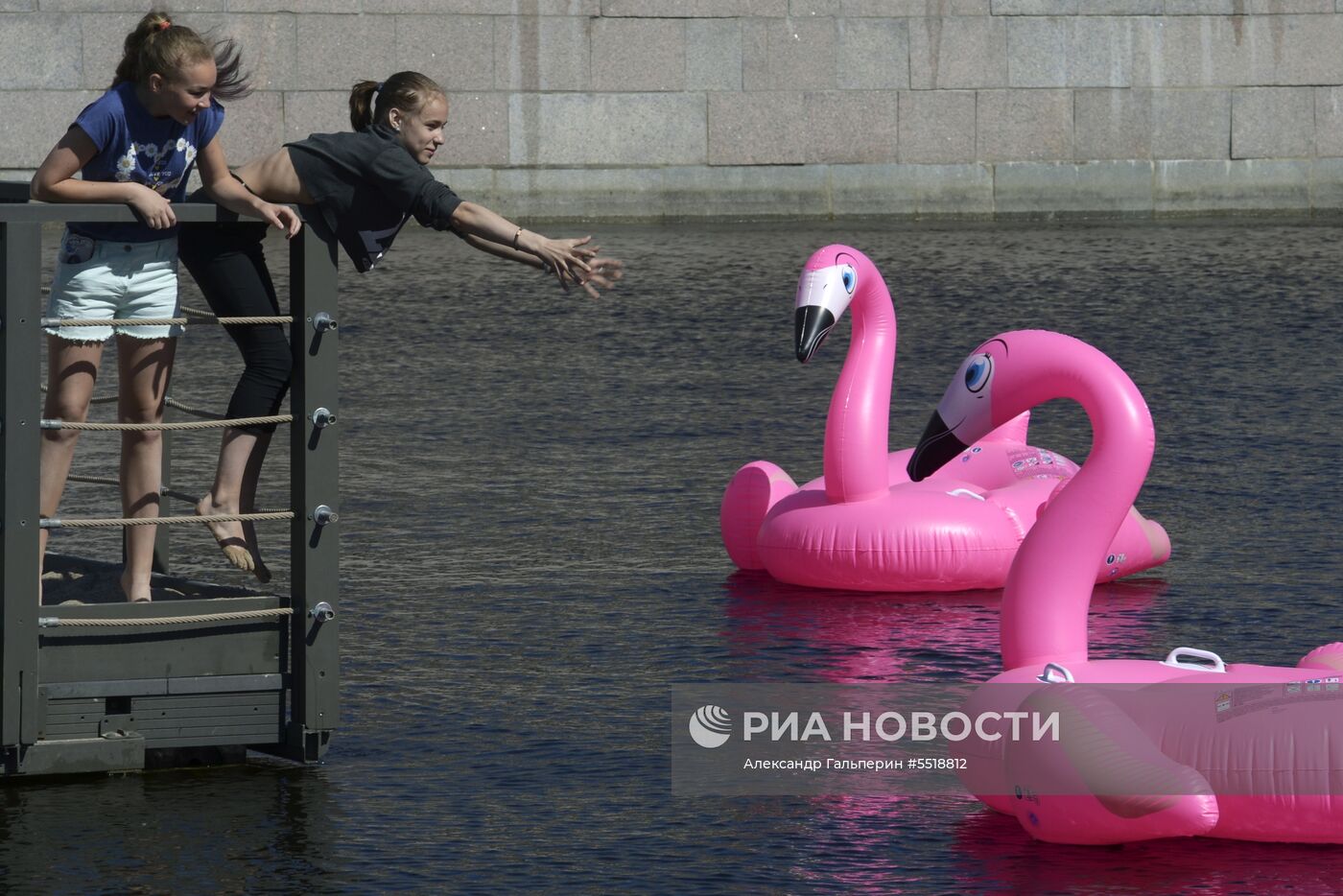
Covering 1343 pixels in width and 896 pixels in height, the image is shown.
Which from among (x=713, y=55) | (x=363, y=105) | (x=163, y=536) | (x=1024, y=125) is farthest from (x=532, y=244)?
(x=1024, y=125)

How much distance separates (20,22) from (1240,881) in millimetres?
17827

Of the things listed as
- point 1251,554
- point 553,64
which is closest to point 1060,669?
point 1251,554

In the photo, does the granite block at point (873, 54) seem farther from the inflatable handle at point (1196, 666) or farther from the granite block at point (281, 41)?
the inflatable handle at point (1196, 666)

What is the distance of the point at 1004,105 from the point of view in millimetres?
22703

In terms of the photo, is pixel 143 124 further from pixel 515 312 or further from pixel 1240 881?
pixel 515 312

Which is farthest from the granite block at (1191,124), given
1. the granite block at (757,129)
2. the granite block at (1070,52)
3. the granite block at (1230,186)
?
the granite block at (757,129)

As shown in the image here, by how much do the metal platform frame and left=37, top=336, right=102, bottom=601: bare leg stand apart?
0.19 metres

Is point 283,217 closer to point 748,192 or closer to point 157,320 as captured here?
point 157,320

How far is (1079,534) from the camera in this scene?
18.7ft

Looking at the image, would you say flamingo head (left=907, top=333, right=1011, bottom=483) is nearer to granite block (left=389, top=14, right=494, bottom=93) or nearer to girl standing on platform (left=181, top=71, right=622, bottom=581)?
girl standing on platform (left=181, top=71, right=622, bottom=581)

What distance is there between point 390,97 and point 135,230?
0.75 m

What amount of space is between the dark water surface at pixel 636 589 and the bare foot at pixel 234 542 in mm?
517

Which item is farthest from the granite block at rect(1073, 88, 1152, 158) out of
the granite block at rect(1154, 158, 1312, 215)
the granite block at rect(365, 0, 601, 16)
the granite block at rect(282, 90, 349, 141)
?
the granite block at rect(282, 90, 349, 141)

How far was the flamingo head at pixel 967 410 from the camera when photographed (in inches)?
239
